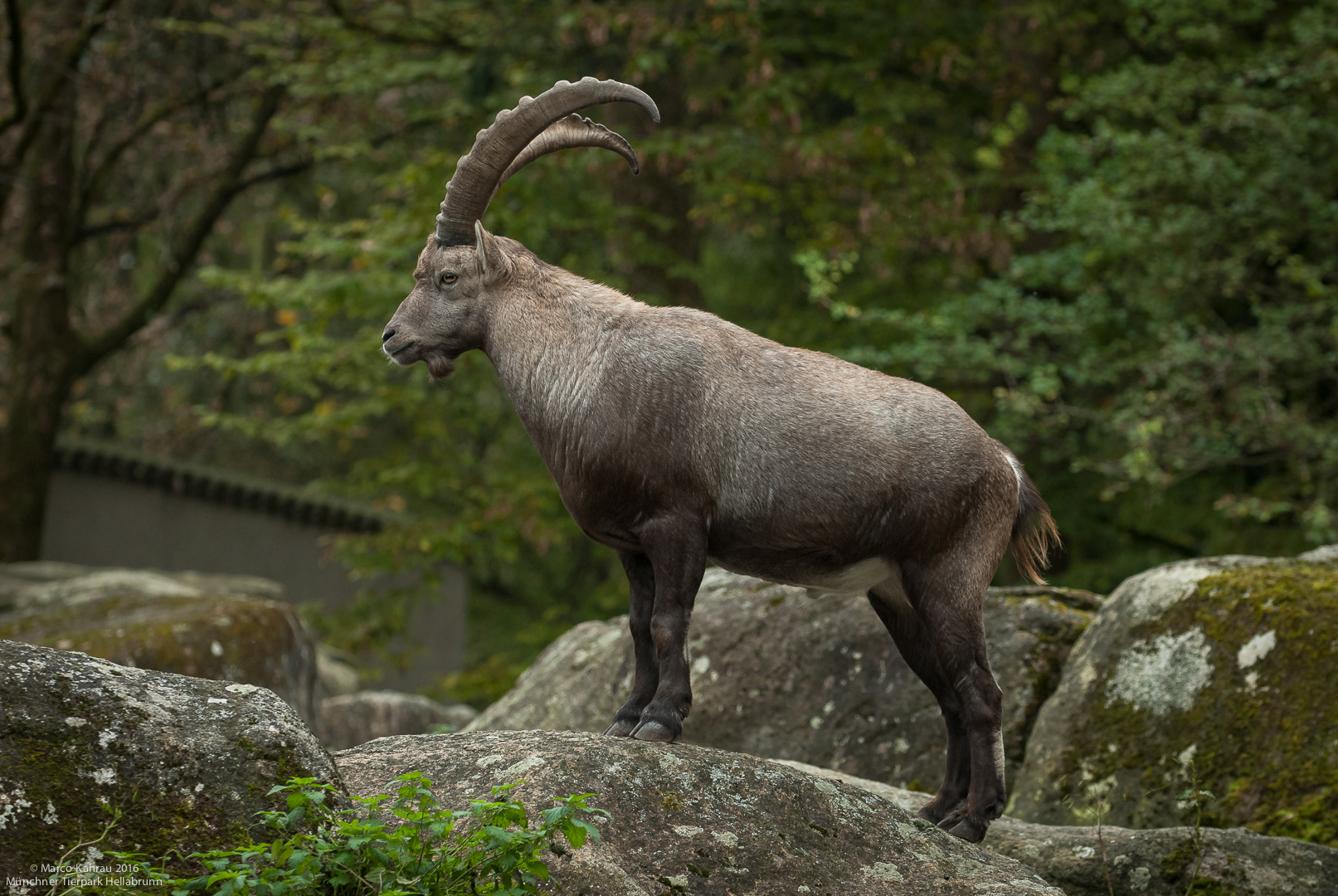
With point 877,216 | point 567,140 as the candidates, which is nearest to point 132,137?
point 877,216

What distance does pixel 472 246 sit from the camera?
5082 millimetres

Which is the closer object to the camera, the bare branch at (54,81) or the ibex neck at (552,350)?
the ibex neck at (552,350)

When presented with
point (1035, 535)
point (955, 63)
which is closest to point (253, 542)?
point (955, 63)

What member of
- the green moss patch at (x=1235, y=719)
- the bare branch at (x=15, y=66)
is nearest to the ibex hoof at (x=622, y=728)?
the green moss patch at (x=1235, y=719)

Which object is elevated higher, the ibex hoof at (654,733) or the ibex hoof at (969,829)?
the ibex hoof at (654,733)

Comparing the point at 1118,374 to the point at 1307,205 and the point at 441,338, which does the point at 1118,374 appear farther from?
the point at 441,338

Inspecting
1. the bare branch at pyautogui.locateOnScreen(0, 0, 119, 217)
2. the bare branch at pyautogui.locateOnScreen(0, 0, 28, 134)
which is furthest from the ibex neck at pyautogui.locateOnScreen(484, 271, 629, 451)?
the bare branch at pyautogui.locateOnScreen(0, 0, 119, 217)

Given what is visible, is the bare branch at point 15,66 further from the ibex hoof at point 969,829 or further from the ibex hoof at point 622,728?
the ibex hoof at point 969,829

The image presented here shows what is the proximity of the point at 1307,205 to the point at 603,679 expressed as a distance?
7.81 metres

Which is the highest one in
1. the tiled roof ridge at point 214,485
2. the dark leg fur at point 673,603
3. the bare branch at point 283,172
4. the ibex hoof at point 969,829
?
the bare branch at point 283,172

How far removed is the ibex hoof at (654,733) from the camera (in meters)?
4.56

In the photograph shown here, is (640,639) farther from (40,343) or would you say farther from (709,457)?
(40,343)

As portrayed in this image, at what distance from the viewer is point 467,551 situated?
16266mm

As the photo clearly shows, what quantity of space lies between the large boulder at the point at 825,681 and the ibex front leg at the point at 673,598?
88.9 inches
